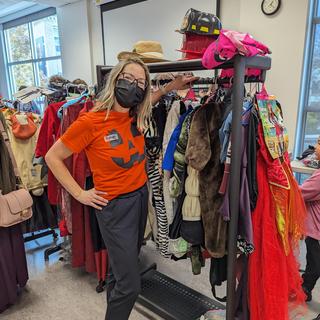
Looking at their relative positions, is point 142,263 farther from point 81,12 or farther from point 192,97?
point 81,12

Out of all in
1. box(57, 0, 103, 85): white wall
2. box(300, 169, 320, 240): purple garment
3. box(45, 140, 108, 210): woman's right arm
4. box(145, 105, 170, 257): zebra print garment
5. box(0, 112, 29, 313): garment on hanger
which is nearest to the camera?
box(45, 140, 108, 210): woman's right arm

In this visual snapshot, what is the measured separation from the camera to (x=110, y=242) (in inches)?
59.9

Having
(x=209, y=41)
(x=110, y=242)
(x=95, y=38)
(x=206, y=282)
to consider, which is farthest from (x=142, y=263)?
(x=95, y=38)

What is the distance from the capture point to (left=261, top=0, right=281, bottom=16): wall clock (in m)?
3.05

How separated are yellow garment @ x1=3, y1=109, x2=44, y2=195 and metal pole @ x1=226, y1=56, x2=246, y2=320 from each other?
1.86 m

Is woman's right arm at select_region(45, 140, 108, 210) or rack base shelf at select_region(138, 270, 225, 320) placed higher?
woman's right arm at select_region(45, 140, 108, 210)

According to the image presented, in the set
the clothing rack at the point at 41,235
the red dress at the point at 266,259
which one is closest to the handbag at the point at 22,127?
the clothing rack at the point at 41,235

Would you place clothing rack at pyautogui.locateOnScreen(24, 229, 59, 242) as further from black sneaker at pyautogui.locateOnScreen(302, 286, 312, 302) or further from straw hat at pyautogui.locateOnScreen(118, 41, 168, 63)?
black sneaker at pyautogui.locateOnScreen(302, 286, 312, 302)

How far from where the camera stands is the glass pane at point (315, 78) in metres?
3.24

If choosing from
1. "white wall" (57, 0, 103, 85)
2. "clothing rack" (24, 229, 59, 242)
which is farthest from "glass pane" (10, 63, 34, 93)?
"clothing rack" (24, 229, 59, 242)

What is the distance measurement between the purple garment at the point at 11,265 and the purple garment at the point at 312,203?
6.41 feet

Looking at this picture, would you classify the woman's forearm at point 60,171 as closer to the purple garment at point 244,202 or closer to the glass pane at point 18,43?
the purple garment at point 244,202

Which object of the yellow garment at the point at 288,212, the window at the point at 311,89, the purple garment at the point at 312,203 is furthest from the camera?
the window at the point at 311,89

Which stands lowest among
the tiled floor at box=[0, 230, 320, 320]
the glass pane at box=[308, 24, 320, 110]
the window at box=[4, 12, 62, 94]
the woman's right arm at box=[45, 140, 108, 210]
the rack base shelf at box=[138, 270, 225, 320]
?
the tiled floor at box=[0, 230, 320, 320]
